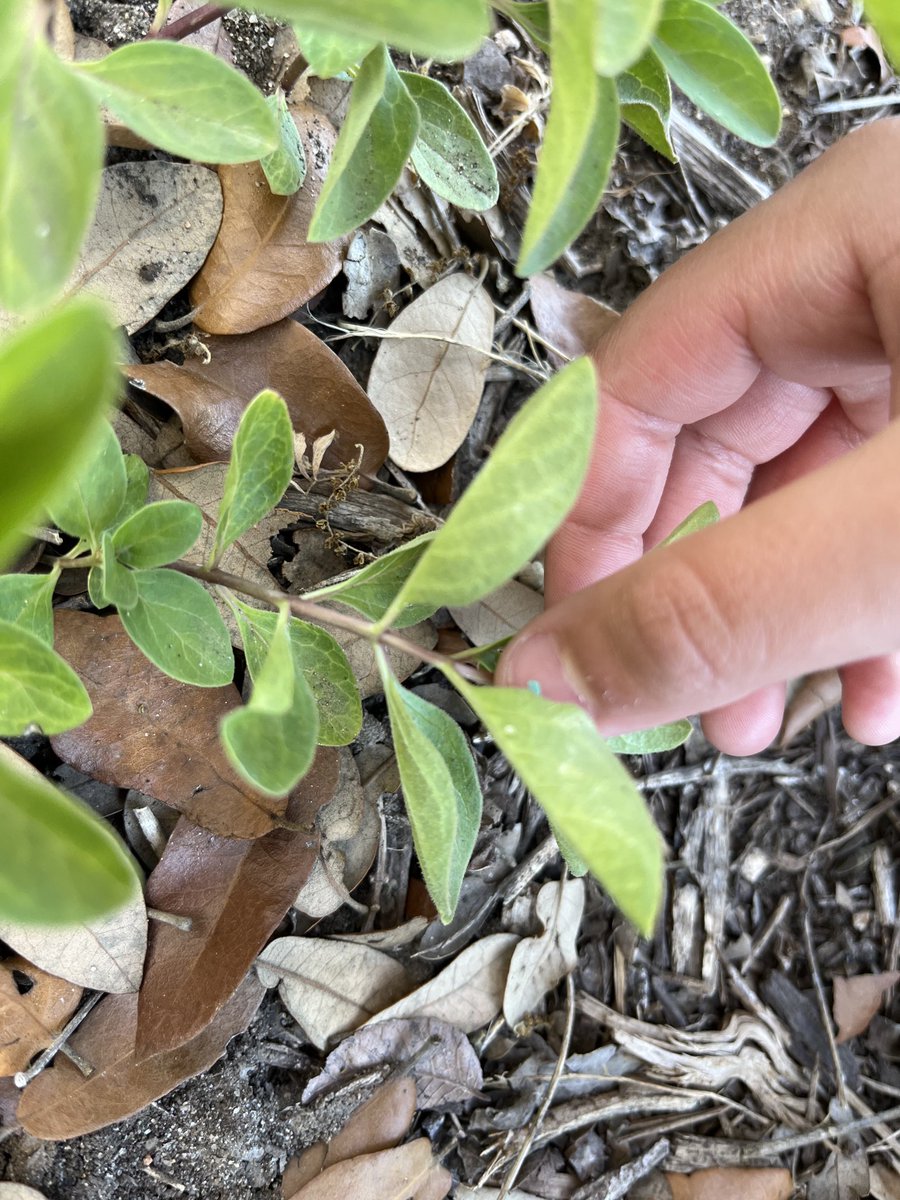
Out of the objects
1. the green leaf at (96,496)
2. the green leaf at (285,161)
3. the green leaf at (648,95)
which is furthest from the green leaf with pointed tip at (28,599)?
the green leaf at (648,95)

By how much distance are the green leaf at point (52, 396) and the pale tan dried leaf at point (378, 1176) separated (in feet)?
4.61

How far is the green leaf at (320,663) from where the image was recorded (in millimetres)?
1074

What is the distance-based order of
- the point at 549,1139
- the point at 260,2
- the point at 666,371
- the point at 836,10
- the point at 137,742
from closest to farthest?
the point at 260,2 < the point at 137,742 < the point at 666,371 < the point at 549,1139 < the point at 836,10

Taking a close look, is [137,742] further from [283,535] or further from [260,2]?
[260,2]

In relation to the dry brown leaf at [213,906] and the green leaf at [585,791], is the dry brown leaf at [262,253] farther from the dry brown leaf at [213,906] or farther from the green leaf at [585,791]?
the green leaf at [585,791]

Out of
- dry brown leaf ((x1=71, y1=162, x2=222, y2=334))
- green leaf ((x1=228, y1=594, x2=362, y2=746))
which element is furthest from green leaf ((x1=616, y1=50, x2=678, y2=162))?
green leaf ((x1=228, y1=594, x2=362, y2=746))

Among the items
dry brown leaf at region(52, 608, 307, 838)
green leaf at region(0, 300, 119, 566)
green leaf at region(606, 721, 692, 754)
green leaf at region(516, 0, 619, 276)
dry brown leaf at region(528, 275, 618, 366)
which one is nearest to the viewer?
green leaf at region(0, 300, 119, 566)

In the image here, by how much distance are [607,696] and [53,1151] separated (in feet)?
4.12

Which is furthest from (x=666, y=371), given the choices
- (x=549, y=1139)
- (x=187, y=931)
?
(x=549, y=1139)

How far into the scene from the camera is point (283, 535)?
1480 millimetres

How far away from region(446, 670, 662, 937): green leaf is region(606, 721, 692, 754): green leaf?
438 mm

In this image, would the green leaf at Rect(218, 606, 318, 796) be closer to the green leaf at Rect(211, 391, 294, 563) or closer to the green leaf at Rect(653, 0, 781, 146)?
the green leaf at Rect(211, 391, 294, 563)

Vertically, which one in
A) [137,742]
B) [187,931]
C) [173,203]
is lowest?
[187,931]

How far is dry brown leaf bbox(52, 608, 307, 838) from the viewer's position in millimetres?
A: 1270
